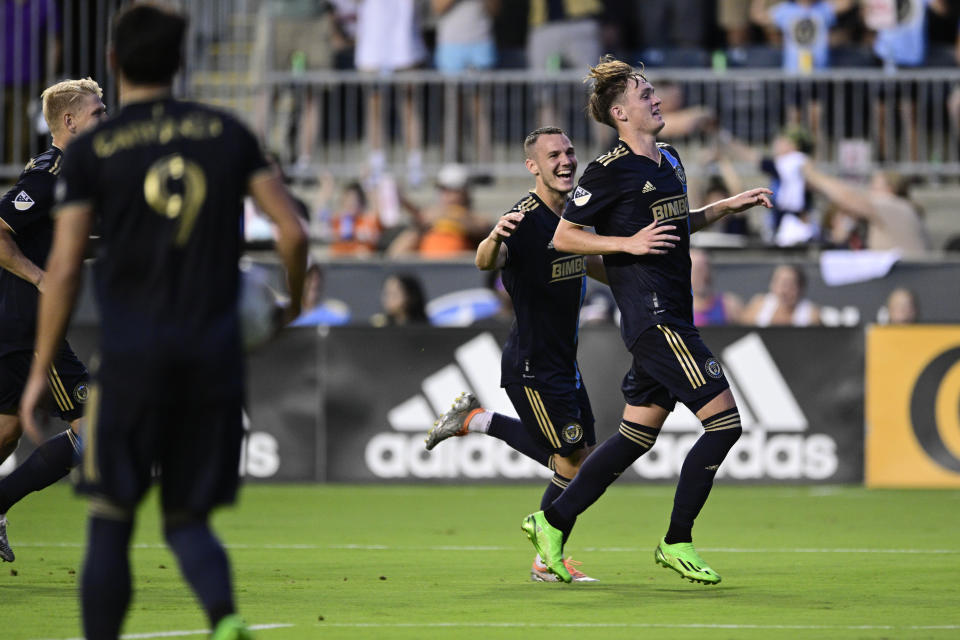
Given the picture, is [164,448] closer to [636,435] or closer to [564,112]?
[636,435]

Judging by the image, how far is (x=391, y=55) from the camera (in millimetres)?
18469

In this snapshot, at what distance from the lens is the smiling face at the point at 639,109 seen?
7895 mm

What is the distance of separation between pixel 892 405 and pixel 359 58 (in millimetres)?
7842

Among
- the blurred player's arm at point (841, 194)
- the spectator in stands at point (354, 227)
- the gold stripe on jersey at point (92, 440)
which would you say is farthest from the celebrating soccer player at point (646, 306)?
the spectator in stands at point (354, 227)

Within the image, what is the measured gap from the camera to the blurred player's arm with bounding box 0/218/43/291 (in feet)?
25.4

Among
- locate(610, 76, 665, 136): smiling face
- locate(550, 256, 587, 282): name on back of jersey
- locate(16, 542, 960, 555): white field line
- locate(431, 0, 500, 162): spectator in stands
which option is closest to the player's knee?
locate(550, 256, 587, 282): name on back of jersey

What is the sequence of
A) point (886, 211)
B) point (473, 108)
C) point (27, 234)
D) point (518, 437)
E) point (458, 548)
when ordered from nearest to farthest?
point (27, 234) → point (518, 437) → point (458, 548) → point (886, 211) → point (473, 108)

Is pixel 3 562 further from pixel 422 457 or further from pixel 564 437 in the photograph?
pixel 422 457

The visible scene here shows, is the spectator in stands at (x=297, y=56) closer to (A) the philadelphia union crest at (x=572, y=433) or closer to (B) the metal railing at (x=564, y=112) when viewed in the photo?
(B) the metal railing at (x=564, y=112)

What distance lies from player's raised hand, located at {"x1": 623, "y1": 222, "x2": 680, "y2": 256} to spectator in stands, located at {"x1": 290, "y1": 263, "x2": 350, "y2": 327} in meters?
8.11

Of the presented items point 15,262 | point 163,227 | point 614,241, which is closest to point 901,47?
point 614,241

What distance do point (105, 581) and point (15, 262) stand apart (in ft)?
11.0

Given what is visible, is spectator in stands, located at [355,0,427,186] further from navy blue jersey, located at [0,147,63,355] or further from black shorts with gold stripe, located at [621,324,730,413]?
black shorts with gold stripe, located at [621,324,730,413]

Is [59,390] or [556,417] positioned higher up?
[59,390]
